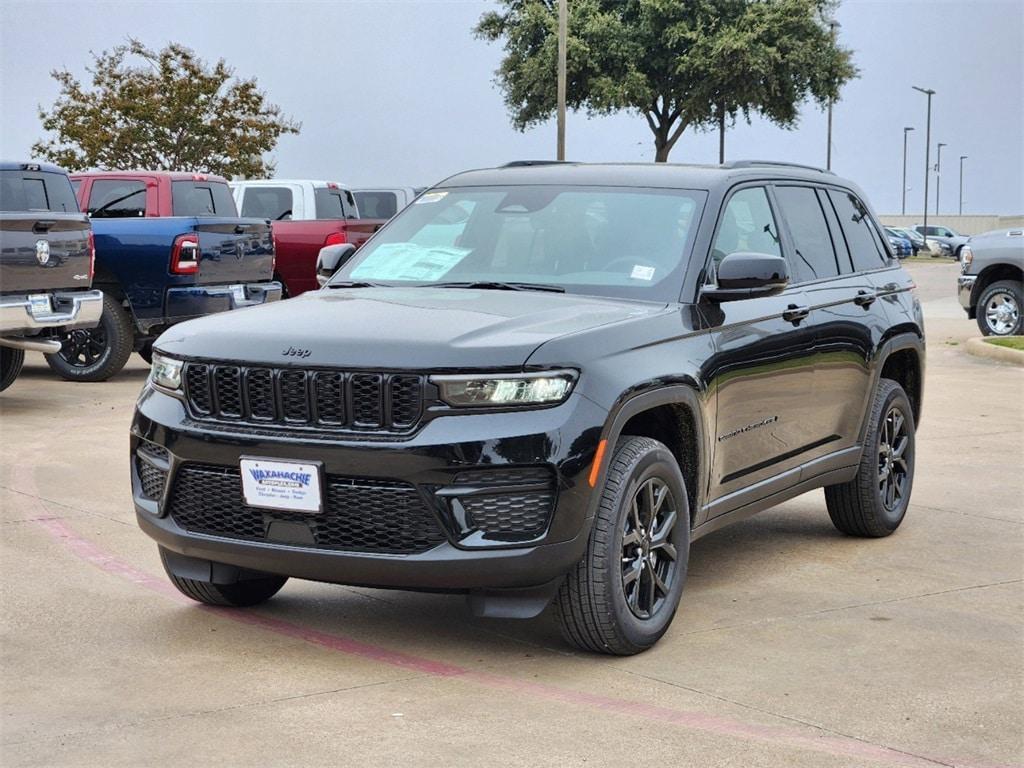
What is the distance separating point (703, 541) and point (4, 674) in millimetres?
3507

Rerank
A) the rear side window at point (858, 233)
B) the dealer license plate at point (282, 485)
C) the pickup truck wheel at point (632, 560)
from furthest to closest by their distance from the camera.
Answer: the rear side window at point (858, 233), the pickup truck wheel at point (632, 560), the dealer license plate at point (282, 485)


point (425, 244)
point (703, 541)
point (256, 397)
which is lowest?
point (703, 541)

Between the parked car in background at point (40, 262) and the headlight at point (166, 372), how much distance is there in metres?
6.34

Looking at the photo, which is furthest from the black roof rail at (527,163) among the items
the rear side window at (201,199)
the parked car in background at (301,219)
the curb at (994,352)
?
the parked car in background at (301,219)

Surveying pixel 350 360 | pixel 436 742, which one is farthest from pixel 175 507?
pixel 436 742

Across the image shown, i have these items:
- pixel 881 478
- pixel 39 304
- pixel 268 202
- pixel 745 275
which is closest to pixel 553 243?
pixel 745 275

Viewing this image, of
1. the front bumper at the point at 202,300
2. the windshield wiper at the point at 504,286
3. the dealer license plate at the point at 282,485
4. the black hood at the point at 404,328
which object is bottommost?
the front bumper at the point at 202,300

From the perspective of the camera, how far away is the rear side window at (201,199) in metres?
15.6

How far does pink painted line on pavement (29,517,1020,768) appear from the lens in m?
4.36

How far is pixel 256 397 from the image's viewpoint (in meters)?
5.09

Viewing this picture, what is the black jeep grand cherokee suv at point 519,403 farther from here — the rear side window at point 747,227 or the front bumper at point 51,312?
the front bumper at point 51,312

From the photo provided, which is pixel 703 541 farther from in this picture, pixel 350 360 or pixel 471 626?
pixel 350 360

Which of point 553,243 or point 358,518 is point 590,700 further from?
point 553,243

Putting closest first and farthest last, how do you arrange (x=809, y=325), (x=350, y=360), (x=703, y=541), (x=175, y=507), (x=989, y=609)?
(x=350, y=360), (x=175, y=507), (x=989, y=609), (x=809, y=325), (x=703, y=541)
